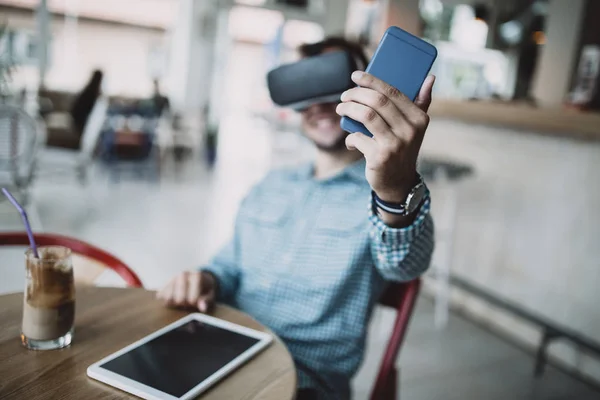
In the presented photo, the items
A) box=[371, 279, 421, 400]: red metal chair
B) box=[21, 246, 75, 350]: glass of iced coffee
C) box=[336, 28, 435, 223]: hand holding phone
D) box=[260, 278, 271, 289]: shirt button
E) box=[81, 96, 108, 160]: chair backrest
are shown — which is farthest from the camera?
box=[81, 96, 108, 160]: chair backrest

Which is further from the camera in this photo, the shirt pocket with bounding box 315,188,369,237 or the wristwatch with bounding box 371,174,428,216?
the shirt pocket with bounding box 315,188,369,237

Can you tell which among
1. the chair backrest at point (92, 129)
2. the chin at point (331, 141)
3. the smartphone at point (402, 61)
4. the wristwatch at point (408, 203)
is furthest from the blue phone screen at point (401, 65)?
the chair backrest at point (92, 129)

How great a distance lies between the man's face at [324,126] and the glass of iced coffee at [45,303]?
68 centimetres

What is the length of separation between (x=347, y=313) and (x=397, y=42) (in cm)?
68

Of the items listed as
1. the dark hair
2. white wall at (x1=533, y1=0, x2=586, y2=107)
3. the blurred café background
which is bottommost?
the blurred café background

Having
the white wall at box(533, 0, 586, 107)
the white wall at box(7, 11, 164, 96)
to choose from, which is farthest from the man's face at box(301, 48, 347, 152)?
the white wall at box(7, 11, 164, 96)

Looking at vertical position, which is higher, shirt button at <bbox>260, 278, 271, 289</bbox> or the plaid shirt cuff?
the plaid shirt cuff

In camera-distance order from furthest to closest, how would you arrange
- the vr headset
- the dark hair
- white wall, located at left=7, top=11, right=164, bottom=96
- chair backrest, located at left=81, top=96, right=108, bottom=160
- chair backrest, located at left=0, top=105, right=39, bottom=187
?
1. white wall, located at left=7, top=11, right=164, bottom=96
2. chair backrest, located at left=81, top=96, right=108, bottom=160
3. chair backrest, located at left=0, top=105, right=39, bottom=187
4. the dark hair
5. the vr headset

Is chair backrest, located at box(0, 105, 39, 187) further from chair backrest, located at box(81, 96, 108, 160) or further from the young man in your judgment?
the young man

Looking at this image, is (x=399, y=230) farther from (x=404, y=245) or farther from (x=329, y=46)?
(x=329, y=46)

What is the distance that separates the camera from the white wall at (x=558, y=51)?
274 cm

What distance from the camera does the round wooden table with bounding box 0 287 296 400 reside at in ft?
2.47

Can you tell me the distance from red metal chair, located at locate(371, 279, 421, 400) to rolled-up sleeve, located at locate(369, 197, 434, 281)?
119 millimetres

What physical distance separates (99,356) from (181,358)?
0.14m
